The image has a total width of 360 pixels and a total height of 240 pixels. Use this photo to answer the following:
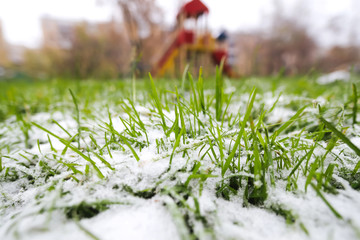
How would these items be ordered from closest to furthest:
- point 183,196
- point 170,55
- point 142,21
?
point 183,196
point 170,55
point 142,21

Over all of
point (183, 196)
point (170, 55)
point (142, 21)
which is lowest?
point (183, 196)

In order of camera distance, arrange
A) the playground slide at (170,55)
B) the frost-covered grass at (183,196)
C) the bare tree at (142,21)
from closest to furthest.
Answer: the frost-covered grass at (183,196), the playground slide at (170,55), the bare tree at (142,21)

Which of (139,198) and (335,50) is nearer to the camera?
(139,198)

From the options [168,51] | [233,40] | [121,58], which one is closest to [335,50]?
[233,40]

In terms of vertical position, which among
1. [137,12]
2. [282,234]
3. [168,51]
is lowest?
[282,234]

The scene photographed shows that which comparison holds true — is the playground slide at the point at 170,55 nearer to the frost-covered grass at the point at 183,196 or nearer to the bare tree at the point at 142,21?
the bare tree at the point at 142,21

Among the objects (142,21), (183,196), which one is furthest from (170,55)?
(183,196)

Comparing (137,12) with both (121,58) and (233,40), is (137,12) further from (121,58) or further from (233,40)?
(233,40)

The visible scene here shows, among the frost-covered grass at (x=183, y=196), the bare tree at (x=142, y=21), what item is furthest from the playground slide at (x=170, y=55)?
the frost-covered grass at (x=183, y=196)

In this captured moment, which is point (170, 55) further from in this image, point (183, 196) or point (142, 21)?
point (183, 196)

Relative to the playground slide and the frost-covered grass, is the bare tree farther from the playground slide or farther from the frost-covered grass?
the frost-covered grass

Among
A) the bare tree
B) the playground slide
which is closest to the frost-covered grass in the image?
the bare tree
